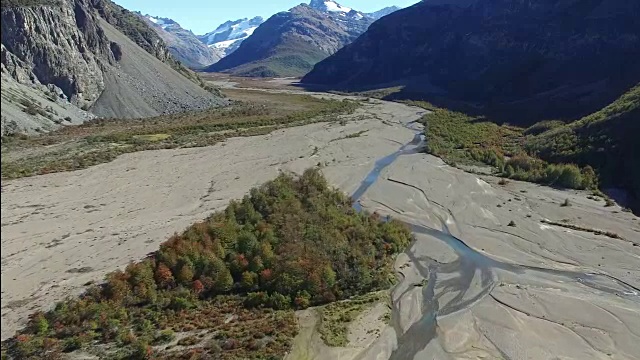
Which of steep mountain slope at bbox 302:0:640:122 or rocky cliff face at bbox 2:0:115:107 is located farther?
steep mountain slope at bbox 302:0:640:122

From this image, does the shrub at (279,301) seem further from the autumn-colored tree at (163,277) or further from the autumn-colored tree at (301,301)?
the autumn-colored tree at (163,277)

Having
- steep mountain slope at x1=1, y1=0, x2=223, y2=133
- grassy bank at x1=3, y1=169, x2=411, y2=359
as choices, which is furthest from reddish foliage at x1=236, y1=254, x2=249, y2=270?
steep mountain slope at x1=1, y1=0, x2=223, y2=133

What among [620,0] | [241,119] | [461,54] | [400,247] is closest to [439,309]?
[400,247]

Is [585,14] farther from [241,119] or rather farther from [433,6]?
[241,119]

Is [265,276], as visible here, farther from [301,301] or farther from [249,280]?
[301,301]

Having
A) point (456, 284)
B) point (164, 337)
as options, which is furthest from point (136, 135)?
point (456, 284)

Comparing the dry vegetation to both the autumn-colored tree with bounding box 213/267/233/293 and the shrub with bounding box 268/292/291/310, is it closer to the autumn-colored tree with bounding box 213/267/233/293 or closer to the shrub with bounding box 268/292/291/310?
the shrub with bounding box 268/292/291/310
